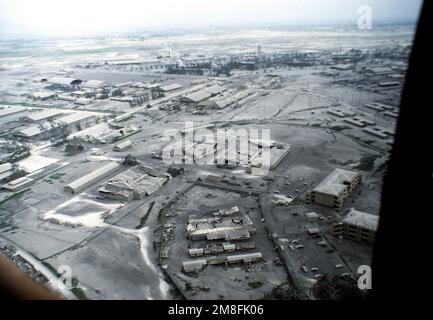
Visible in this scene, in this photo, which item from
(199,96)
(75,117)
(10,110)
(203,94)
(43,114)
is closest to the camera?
(75,117)

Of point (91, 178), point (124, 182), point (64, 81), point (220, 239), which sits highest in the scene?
point (64, 81)

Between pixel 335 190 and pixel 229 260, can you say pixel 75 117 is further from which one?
pixel 335 190

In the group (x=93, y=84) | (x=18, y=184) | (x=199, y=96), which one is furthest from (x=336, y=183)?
(x=93, y=84)

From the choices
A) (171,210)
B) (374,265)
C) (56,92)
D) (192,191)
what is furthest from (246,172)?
(56,92)

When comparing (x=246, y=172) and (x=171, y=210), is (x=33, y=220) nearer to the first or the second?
(x=171, y=210)

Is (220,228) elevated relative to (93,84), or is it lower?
lower

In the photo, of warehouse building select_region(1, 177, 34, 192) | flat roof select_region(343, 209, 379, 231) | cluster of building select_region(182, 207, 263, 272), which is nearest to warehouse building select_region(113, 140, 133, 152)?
warehouse building select_region(1, 177, 34, 192)
